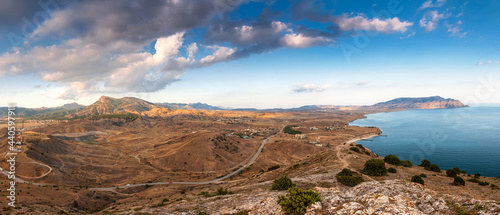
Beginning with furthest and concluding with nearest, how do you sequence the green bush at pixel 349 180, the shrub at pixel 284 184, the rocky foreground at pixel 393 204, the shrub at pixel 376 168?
the shrub at pixel 376 168, the green bush at pixel 349 180, the shrub at pixel 284 184, the rocky foreground at pixel 393 204

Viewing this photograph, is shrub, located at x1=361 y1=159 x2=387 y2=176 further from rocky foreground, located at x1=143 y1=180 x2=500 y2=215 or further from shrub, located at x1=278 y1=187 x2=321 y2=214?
shrub, located at x1=278 y1=187 x2=321 y2=214

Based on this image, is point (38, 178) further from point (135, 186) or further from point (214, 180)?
point (214, 180)

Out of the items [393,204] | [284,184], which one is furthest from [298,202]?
[284,184]

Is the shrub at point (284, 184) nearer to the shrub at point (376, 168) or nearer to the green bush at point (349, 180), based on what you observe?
the green bush at point (349, 180)

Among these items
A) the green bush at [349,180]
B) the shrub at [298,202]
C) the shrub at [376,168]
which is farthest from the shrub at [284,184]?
the shrub at [376,168]

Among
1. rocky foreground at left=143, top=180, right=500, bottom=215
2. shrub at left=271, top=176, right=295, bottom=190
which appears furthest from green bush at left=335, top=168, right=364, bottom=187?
shrub at left=271, top=176, right=295, bottom=190

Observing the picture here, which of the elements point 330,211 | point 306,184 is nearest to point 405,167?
point 306,184

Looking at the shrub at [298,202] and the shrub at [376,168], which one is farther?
the shrub at [376,168]

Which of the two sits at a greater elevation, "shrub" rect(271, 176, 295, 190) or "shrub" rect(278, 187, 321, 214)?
"shrub" rect(278, 187, 321, 214)
